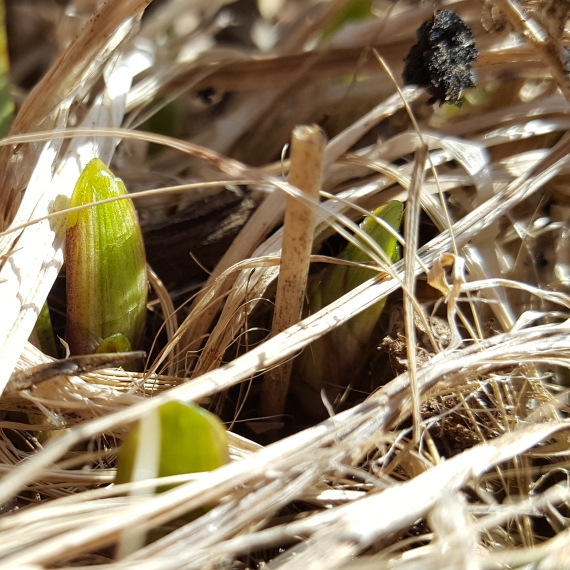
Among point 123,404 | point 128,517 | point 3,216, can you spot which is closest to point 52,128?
point 3,216

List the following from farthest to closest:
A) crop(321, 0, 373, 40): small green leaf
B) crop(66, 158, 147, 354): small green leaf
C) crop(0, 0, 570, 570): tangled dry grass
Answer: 1. crop(321, 0, 373, 40): small green leaf
2. crop(66, 158, 147, 354): small green leaf
3. crop(0, 0, 570, 570): tangled dry grass

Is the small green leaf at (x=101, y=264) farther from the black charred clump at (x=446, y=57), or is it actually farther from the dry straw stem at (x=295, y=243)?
the black charred clump at (x=446, y=57)

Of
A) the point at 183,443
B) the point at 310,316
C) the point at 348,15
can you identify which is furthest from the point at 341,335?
the point at 348,15

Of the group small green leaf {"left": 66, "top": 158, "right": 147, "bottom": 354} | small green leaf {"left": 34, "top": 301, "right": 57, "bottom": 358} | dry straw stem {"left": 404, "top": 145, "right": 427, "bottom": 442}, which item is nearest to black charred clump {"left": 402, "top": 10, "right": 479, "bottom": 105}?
dry straw stem {"left": 404, "top": 145, "right": 427, "bottom": 442}

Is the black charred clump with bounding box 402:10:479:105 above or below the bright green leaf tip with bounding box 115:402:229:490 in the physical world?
above

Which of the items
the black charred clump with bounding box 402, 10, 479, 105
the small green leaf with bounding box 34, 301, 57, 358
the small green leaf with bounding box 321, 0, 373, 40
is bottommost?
the small green leaf with bounding box 34, 301, 57, 358

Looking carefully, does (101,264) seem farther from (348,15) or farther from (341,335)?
(348,15)

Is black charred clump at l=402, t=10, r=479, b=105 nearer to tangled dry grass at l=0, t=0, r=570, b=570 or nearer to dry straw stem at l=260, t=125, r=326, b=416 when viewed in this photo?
tangled dry grass at l=0, t=0, r=570, b=570
